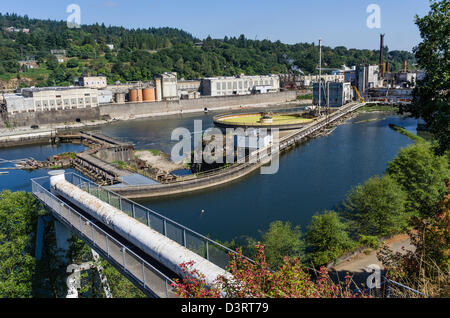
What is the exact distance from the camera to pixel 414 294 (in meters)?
4.07

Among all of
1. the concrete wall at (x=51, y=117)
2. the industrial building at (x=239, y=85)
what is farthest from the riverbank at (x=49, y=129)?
the industrial building at (x=239, y=85)

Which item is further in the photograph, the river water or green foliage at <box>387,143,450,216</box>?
the river water

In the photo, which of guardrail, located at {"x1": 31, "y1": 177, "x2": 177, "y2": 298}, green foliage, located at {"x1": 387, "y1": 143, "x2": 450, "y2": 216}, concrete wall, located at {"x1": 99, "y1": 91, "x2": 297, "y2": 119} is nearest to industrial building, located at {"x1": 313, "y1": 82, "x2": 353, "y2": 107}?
concrete wall, located at {"x1": 99, "y1": 91, "x2": 297, "y2": 119}

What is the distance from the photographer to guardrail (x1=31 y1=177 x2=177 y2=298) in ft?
18.8

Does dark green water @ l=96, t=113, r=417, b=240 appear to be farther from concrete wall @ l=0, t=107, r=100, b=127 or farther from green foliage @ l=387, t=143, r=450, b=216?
concrete wall @ l=0, t=107, r=100, b=127

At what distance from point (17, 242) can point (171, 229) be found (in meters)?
4.14

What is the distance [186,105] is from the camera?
5406 cm

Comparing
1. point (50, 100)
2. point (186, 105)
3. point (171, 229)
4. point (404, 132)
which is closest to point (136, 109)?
point (186, 105)

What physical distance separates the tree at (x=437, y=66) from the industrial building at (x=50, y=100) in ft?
137

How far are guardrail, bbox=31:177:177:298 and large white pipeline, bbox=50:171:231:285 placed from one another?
0.84 feet

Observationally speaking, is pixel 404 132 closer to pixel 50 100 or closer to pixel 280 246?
pixel 280 246

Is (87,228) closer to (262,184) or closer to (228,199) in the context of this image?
(228,199)

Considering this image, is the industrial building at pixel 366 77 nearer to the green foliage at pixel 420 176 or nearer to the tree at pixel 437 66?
the green foliage at pixel 420 176

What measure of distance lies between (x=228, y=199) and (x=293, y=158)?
947 cm
